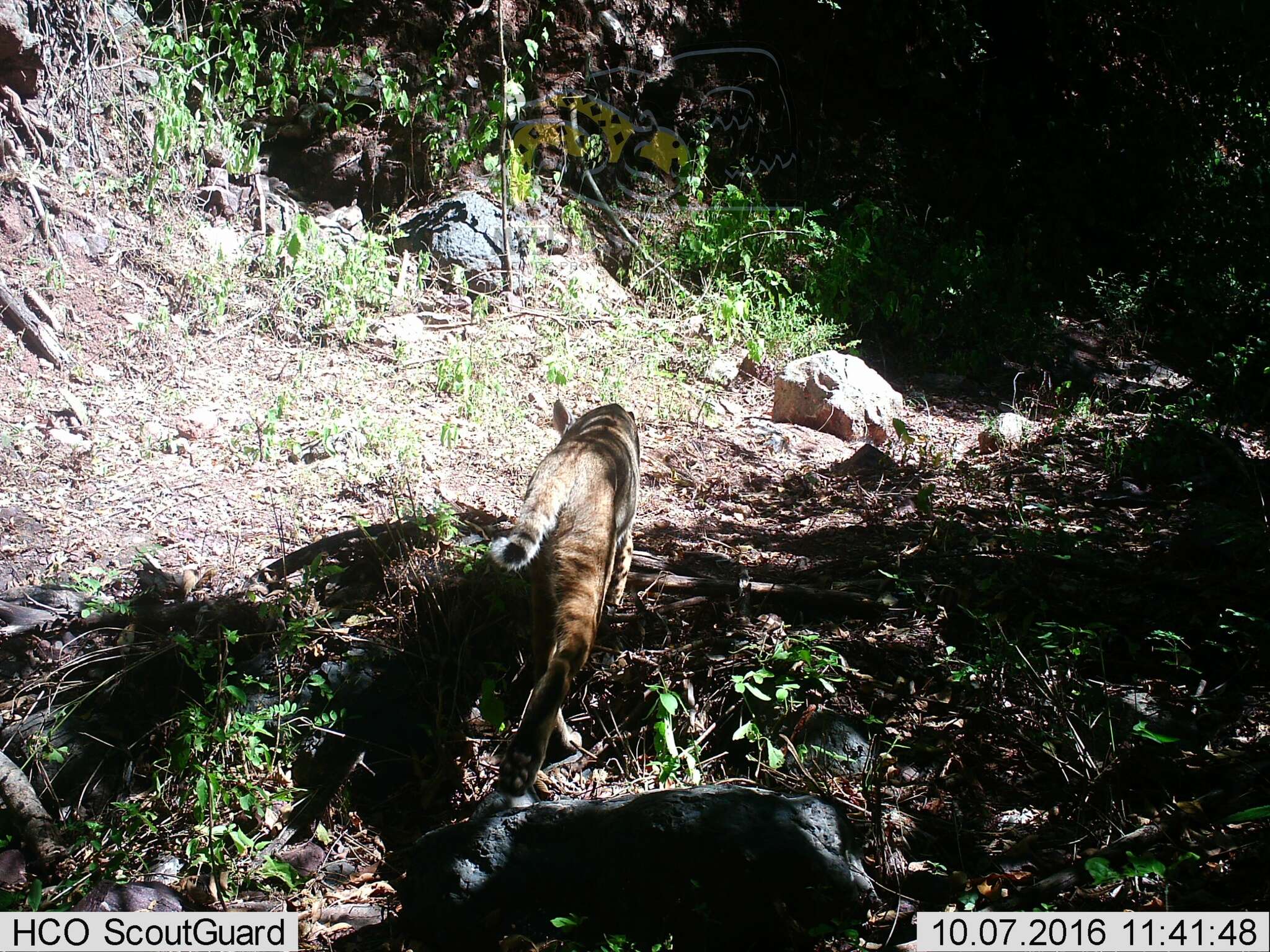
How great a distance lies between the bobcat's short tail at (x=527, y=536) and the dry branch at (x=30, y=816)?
6.63 ft

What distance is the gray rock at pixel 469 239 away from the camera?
28.1 ft

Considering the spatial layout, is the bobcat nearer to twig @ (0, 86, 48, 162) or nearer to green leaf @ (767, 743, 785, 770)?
green leaf @ (767, 743, 785, 770)

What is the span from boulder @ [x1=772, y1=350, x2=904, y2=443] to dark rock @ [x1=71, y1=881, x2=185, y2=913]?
5645mm

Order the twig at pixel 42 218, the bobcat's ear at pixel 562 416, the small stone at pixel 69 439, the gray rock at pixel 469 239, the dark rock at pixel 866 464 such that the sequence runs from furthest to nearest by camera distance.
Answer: the gray rock at pixel 469 239, the twig at pixel 42 218, the dark rock at pixel 866 464, the small stone at pixel 69 439, the bobcat's ear at pixel 562 416

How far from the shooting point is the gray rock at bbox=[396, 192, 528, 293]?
8555mm

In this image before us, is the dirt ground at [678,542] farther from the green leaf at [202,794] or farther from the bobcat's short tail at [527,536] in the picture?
the bobcat's short tail at [527,536]

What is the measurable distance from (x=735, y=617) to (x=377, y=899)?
2.00 metres

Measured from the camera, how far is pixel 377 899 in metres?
3.44

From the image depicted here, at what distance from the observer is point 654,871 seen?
9.84ft

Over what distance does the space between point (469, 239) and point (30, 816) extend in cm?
625

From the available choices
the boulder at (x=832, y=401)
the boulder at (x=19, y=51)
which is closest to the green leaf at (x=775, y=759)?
the boulder at (x=832, y=401)

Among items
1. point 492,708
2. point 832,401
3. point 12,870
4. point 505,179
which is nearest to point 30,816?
point 12,870

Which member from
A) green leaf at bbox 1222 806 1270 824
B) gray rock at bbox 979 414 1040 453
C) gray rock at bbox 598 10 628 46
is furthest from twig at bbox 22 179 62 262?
green leaf at bbox 1222 806 1270 824

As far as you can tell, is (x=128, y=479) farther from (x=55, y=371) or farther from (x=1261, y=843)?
(x=1261, y=843)
